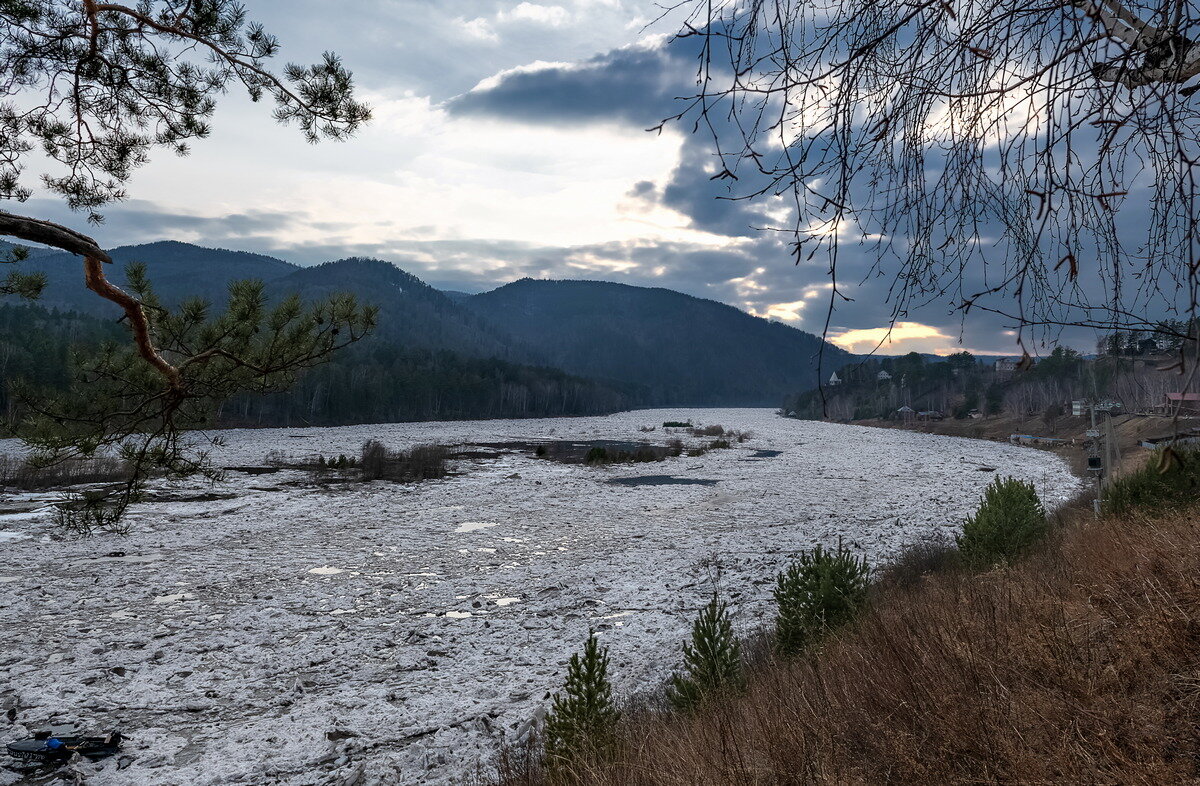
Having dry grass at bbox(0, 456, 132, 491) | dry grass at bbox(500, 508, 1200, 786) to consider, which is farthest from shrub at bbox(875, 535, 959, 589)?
dry grass at bbox(0, 456, 132, 491)

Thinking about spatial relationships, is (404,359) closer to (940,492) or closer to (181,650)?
(940,492)

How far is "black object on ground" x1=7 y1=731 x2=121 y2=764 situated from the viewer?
18.8 feet

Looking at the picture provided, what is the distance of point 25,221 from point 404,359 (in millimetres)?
117859

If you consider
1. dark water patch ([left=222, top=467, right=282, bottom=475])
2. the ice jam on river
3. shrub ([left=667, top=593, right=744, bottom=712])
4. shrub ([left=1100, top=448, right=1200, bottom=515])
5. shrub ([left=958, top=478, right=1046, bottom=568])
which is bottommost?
the ice jam on river

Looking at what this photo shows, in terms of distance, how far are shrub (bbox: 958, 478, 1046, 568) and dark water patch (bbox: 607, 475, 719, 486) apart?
15501mm

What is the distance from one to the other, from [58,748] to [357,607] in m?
4.56

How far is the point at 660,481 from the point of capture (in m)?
27.0

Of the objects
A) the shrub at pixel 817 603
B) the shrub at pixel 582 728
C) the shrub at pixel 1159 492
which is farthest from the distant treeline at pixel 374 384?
the shrub at pixel 1159 492

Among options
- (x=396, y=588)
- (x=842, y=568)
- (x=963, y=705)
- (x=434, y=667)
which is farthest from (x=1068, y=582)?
(x=396, y=588)

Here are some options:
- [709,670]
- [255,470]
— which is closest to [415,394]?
[255,470]

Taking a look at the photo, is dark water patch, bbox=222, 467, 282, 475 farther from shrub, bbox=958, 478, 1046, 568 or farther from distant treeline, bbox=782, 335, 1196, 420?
distant treeline, bbox=782, 335, 1196, 420

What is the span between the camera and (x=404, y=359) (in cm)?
11656

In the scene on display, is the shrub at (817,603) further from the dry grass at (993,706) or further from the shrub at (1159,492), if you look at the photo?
the shrub at (1159,492)

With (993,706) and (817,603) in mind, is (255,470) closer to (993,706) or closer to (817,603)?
(817,603)
